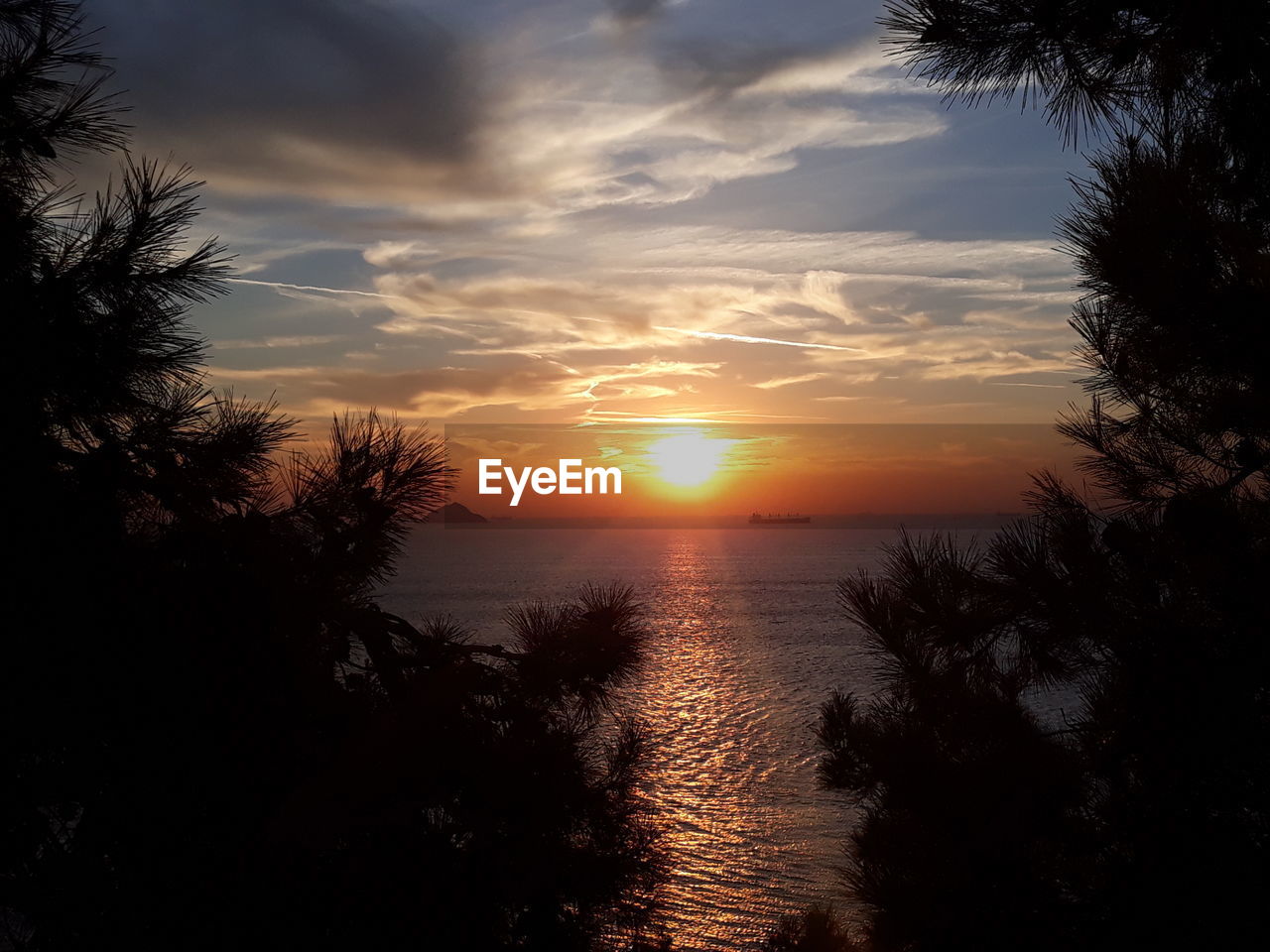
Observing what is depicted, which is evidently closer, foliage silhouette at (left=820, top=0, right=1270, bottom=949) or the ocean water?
foliage silhouette at (left=820, top=0, right=1270, bottom=949)

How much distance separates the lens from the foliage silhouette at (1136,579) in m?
3.11

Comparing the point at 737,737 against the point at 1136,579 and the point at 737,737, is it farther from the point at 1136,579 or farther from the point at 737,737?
the point at 1136,579

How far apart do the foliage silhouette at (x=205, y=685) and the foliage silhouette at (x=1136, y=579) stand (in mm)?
1795

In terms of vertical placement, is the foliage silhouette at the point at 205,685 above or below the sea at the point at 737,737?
above

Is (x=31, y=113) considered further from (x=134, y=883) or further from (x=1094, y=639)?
(x=1094, y=639)

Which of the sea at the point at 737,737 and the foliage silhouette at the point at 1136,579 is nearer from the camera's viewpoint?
the foliage silhouette at the point at 1136,579

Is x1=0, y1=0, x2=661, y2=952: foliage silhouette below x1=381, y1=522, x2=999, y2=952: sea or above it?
above

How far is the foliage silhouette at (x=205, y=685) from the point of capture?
273 cm

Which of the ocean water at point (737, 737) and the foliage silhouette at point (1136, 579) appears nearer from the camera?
the foliage silhouette at point (1136, 579)

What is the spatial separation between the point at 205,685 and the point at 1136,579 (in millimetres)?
3257

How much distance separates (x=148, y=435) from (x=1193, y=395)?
4150 millimetres

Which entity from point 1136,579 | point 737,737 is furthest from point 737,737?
point 1136,579

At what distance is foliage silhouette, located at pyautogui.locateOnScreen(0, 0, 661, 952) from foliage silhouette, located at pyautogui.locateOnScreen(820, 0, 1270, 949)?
180 cm

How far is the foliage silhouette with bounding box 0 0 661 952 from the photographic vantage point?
273cm
